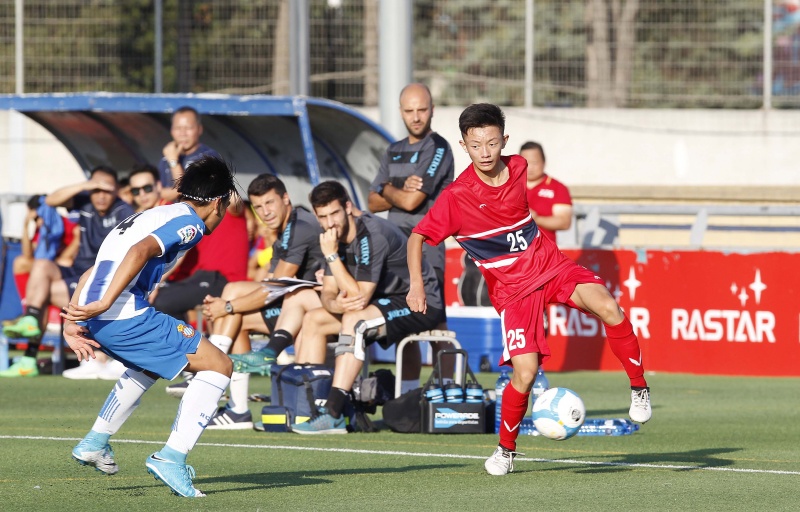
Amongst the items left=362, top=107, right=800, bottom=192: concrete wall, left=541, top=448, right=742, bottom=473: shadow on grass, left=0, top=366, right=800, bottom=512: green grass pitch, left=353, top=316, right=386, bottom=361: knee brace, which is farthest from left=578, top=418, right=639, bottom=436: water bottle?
left=362, top=107, right=800, bottom=192: concrete wall

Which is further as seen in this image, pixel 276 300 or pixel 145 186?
pixel 145 186

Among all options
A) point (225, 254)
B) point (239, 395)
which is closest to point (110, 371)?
point (225, 254)

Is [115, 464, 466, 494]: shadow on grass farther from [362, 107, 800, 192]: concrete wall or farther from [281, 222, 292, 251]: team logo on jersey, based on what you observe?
[362, 107, 800, 192]: concrete wall

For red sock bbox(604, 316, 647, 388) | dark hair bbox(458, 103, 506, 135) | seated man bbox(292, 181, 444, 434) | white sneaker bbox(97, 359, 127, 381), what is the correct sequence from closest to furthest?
dark hair bbox(458, 103, 506, 135) → red sock bbox(604, 316, 647, 388) → seated man bbox(292, 181, 444, 434) → white sneaker bbox(97, 359, 127, 381)

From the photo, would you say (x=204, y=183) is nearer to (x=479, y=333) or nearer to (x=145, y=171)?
(x=145, y=171)

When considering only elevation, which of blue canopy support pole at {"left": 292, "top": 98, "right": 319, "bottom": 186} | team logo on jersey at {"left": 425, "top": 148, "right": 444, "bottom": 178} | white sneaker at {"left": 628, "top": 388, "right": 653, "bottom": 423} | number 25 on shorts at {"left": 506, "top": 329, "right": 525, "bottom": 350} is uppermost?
blue canopy support pole at {"left": 292, "top": 98, "right": 319, "bottom": 186}

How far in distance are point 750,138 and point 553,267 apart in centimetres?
1370

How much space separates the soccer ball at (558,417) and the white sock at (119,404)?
2160 millimetres

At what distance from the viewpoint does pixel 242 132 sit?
1523 cm

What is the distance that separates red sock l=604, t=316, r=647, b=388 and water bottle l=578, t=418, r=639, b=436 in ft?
5.61

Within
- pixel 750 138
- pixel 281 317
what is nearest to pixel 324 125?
pixel 281 317

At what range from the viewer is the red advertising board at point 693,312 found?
1440 cm

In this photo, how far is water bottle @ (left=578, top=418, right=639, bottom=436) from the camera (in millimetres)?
9922

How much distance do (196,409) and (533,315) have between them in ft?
6.43
